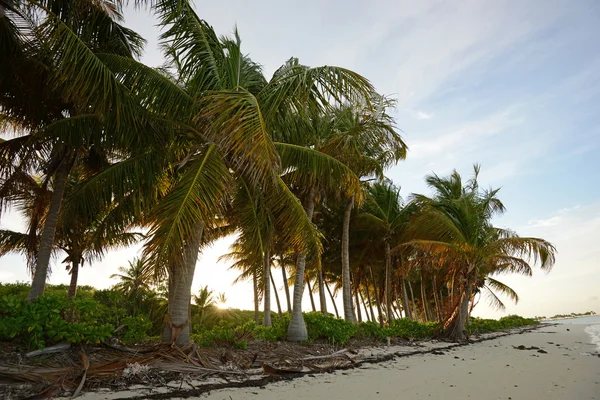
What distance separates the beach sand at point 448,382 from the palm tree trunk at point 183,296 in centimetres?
260

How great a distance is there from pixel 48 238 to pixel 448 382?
8.70 meters

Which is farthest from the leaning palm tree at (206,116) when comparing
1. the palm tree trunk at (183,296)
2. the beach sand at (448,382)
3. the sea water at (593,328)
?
the sea water at (593,328)

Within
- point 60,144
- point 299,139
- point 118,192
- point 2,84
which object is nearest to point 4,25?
point 2,84

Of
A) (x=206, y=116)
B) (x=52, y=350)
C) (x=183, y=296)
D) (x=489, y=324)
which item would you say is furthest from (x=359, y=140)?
(x=489, y=324)

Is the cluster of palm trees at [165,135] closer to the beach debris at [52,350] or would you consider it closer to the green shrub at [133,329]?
the green shrub at [133,329]

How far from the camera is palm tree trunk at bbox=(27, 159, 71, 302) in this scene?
844 cm

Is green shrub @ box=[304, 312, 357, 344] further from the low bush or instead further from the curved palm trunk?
the low bush

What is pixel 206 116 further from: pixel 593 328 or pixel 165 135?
pixel 593 328

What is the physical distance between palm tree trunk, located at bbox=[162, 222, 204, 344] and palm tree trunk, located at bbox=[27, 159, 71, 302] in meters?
3.37

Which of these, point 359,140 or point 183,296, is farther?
point 359,140

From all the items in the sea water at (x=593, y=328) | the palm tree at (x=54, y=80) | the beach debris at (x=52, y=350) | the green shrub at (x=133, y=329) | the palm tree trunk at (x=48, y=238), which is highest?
the palm tree at (x=54, y=80)

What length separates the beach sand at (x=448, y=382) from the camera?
181 inches

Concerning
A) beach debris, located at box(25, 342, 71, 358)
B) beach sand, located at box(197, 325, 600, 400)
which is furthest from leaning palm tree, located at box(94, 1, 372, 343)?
beach sand, located at box(197, 325, 600, 400)

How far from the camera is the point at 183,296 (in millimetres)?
7223
